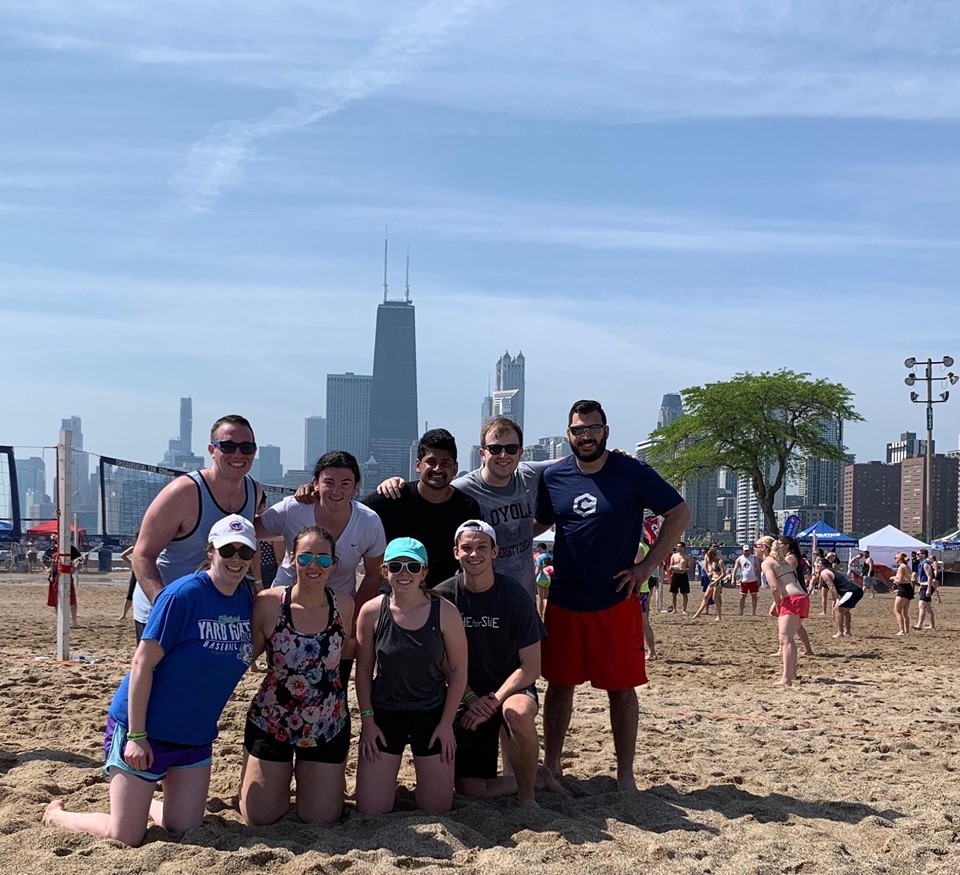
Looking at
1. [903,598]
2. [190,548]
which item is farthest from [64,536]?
[903,598]

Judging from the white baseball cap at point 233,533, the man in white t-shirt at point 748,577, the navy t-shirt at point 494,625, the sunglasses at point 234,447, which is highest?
the sunglasses at point 234,447

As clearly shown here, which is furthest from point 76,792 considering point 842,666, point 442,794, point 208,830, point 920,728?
point 842,666

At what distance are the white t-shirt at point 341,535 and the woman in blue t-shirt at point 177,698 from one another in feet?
2.00

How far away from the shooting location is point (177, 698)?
4.32 meters

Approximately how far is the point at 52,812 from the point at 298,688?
1079 millimetres

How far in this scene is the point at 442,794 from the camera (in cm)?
483

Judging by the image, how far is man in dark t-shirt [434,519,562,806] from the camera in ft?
16.2

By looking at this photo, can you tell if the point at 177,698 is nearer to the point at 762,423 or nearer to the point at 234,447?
the point at 234,447

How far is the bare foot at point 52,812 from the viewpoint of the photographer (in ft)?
14.6

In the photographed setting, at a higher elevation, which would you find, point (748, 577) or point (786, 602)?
point (786, 602)

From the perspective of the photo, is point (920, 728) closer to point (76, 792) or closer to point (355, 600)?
point (355, 600)

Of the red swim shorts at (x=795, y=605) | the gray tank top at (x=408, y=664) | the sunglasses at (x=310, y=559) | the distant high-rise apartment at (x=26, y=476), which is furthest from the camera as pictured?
the distant high-rise apartment at (x=26, y=476)

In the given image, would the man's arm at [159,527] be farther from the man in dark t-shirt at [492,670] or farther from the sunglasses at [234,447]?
the man in dark t-shirt at [492,670]

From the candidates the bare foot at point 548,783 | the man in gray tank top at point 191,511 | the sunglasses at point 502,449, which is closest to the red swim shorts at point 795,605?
the bare foot at point 548,783
